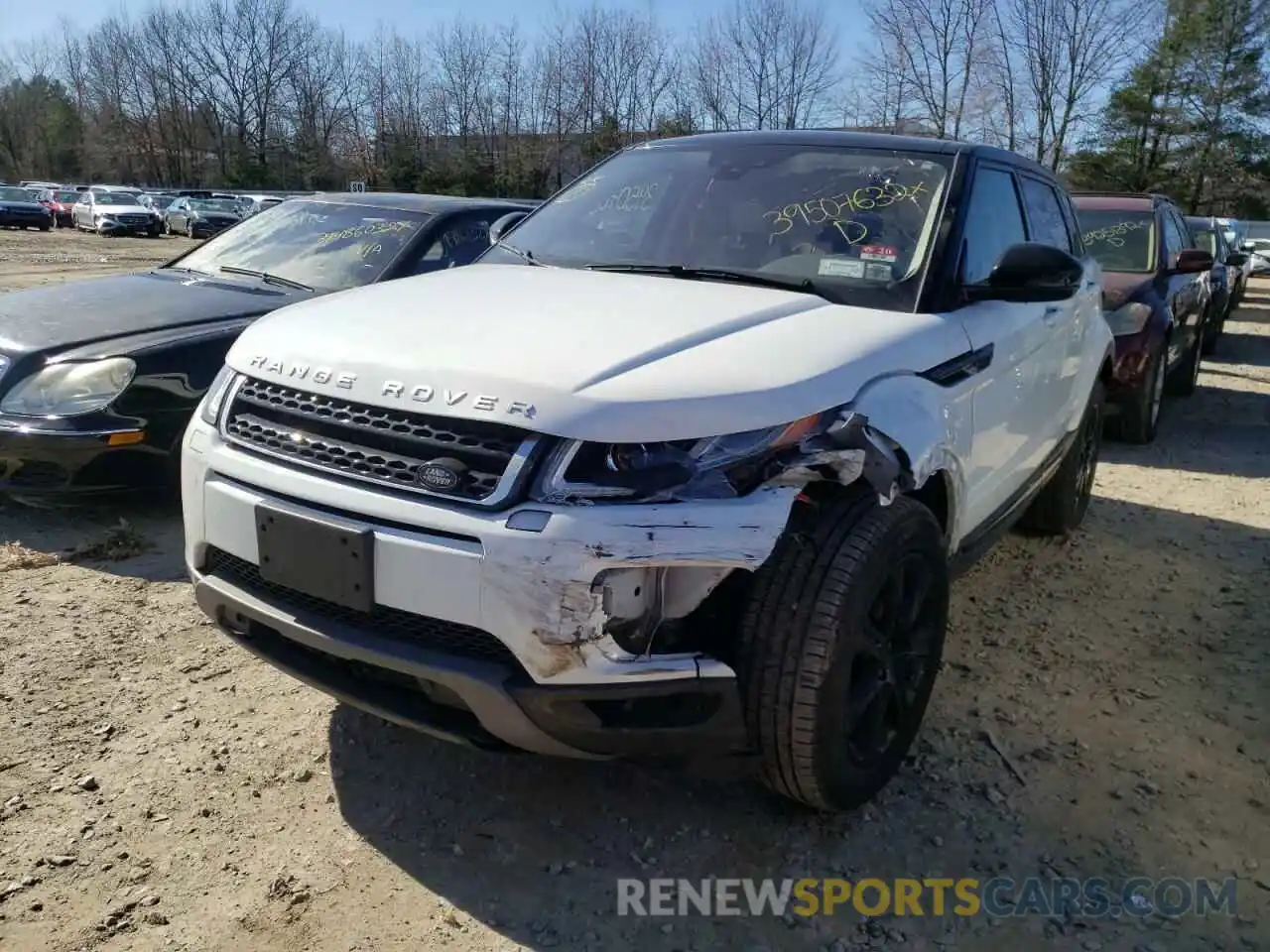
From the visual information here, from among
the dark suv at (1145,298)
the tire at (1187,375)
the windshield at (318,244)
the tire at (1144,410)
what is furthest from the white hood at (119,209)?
the tire at (1144,410)

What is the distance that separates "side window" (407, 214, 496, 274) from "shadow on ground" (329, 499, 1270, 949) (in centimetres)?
297

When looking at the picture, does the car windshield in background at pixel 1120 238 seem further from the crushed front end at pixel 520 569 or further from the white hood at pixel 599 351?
the crushed front end at pixel 520 569

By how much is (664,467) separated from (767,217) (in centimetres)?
152

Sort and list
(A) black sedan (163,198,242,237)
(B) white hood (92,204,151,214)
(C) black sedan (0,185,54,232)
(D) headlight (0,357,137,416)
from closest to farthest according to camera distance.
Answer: (D) headlight (0,357,137,416), (A) black sedan (163,198,242,237), (B) white hood (92,204,151,214), (C) black sedan (0,185,54,232)

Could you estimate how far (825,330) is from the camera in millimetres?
2652

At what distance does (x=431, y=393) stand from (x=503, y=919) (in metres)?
1.22

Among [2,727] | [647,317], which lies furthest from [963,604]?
[2,727]

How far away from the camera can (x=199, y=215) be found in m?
32.7

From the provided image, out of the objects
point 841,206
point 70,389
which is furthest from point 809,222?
point 70,389

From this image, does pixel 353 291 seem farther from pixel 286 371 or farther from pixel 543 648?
pixel 543 648

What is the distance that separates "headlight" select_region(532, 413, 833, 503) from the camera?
7.00 ft

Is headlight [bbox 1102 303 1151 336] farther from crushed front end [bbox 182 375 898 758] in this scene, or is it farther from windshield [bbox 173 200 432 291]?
crushed front end [bbox 182 375 898 758]

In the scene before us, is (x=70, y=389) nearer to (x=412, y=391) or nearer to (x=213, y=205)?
(x=412, y=391)

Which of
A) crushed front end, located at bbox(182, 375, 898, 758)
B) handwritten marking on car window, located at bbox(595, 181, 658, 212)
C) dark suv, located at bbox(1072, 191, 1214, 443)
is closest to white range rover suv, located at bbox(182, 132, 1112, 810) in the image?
crushed front end, located at bbox(182, 375, 898, 758)
